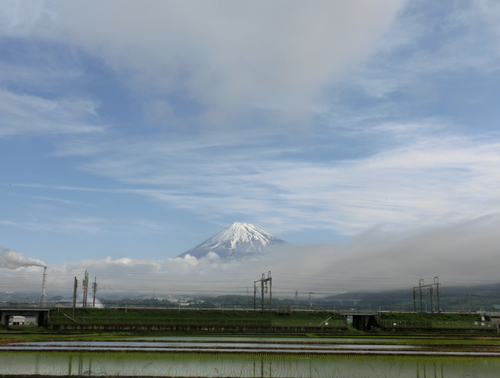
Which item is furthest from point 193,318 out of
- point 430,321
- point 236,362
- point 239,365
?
point 239,365

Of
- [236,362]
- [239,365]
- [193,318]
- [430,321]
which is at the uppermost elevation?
[239,365]

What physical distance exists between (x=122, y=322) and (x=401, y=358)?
53.4 meters

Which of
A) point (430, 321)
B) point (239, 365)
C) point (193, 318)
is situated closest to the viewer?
point (239, 365)

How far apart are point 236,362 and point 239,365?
157 centimetres

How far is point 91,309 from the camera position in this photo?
275 ft

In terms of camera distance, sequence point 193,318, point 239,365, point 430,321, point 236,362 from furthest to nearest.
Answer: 1. point 430,321
2. point 193,318
3. point 236,362
4. point 239,365

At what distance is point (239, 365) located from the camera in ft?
107

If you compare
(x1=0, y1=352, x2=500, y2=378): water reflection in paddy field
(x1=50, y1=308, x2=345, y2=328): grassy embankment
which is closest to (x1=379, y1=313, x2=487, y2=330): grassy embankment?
(x1=50, y1=308, x2=345, y2=328): grassy embankment

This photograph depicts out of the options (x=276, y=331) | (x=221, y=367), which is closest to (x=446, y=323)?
(x=276, y=331)

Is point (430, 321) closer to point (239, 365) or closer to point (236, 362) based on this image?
point (236, 362)

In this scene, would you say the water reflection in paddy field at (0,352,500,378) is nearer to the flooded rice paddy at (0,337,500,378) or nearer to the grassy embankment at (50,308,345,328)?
the flooded rice paddy at (0,337,500,378)

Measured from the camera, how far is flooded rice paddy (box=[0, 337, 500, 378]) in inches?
1163

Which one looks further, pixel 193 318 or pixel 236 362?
pixel 193 318

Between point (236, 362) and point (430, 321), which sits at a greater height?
point (236, 362)
